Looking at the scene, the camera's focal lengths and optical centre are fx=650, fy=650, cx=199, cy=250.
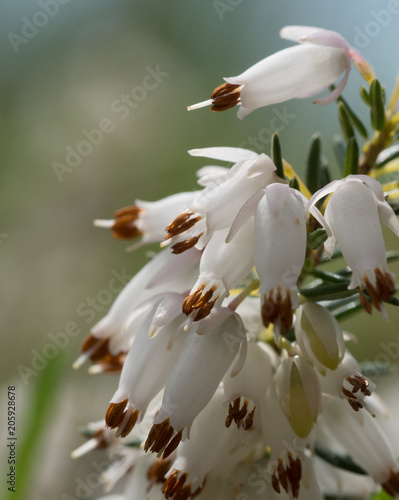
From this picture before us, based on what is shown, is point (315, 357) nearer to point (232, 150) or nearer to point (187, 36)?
point (232, 150)

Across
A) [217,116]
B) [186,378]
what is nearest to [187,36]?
[217,116]

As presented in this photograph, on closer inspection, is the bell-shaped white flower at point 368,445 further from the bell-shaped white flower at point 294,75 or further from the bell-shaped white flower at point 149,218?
the bell-shaped white flower at point 294,75

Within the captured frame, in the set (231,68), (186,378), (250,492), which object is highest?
(186,378)

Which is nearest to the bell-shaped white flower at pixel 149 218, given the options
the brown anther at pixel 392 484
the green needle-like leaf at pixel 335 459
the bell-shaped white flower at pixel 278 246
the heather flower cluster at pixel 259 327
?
the heather flower cluster at pixel 259 327

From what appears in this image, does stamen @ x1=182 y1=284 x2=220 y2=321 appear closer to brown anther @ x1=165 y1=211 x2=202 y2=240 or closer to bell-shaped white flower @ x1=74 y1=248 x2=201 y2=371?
brown anther @ x1=165 y1=211 x2=202 y2=240

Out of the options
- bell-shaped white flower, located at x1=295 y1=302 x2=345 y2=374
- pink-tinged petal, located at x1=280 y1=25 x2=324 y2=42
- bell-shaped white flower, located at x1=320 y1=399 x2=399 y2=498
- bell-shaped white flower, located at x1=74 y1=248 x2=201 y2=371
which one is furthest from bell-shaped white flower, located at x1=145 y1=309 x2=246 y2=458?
pink-tinged petal, located at x1=280 y1=25 x2=324 y2=42
